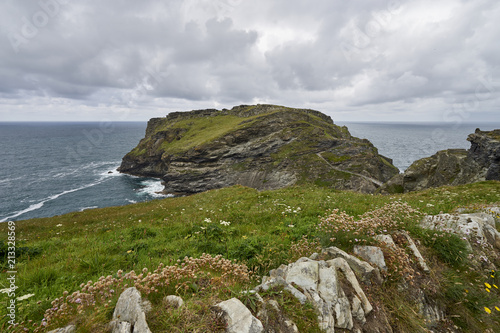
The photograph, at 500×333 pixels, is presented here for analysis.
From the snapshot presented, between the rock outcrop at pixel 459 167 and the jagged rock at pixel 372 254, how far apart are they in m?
36.4

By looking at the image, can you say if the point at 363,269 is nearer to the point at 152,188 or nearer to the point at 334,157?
the point at 334,157

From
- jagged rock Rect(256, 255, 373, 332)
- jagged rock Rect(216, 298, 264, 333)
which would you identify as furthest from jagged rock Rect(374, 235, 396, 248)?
jagged rock Rect(216, 298, 264, 333)

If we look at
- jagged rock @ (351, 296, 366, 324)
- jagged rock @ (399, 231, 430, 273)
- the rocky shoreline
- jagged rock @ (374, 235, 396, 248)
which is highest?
jagged rock @ (374, 235, 396, 248)

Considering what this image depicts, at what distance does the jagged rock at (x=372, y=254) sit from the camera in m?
5.14

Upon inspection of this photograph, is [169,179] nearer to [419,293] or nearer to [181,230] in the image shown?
[181,230]

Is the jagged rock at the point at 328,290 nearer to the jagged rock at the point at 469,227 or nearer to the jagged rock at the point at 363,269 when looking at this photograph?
the jagged rock at the point at 363,269

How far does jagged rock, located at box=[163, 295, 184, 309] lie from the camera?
3.59 meters

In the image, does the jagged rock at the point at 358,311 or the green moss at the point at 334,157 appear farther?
the green moss at the point at 334,157

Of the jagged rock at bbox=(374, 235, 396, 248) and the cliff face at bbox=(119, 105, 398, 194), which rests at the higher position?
the jagged rock at bbox=(374, 235, 396, 248)

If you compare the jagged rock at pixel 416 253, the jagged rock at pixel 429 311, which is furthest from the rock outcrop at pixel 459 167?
the jagged rock at pixel 429 311

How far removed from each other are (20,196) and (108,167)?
5004 cm

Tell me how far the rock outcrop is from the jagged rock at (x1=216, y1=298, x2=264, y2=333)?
132 feet

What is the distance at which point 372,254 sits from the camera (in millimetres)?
5340

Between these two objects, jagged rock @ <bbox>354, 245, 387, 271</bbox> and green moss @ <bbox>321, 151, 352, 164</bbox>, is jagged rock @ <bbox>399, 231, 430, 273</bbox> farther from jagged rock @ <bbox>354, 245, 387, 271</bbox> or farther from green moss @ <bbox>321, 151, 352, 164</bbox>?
green moss @ <bbox>321, 151, 352, 164</bbox>
